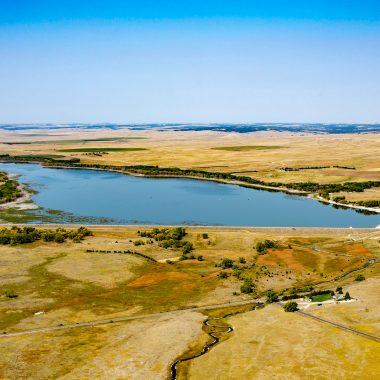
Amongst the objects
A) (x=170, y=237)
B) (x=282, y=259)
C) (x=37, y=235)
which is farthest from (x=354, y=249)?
(x=37, y=235)

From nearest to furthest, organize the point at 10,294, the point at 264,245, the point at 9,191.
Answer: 1. the point at 10,294
2. the point at 264,245
3. the point at 9,191

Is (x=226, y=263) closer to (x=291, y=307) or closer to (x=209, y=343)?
(x=291, y=307)

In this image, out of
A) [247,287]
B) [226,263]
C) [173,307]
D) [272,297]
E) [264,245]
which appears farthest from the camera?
[264,245]

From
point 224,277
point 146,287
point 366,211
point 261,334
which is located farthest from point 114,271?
point 366,211

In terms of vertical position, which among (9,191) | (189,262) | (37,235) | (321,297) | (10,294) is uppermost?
(9,191)

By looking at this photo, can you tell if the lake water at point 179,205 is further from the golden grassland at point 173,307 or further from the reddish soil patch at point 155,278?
the reddish soil patch at point 155,278

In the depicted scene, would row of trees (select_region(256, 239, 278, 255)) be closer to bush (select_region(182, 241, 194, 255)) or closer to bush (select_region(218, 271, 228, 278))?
bush (select_region(182, 241, 194, 255))
